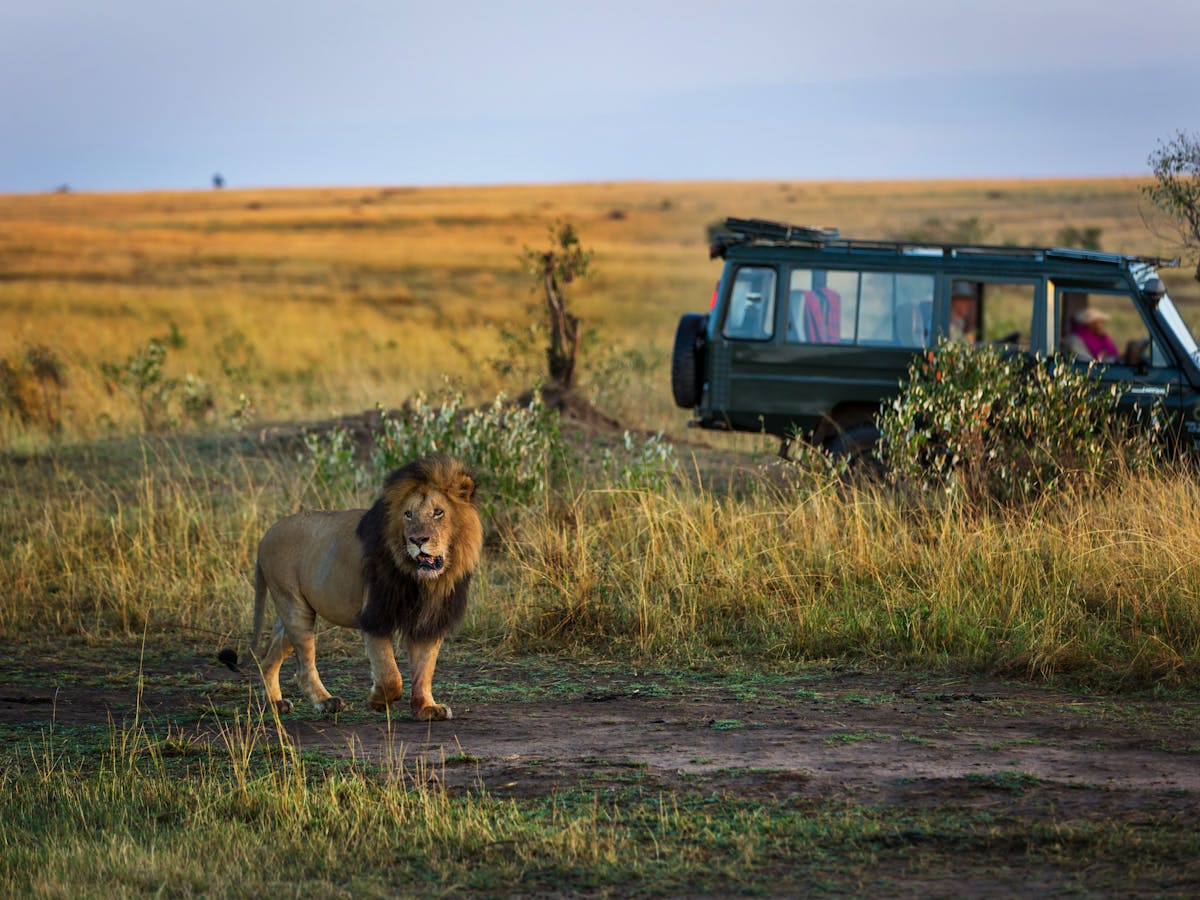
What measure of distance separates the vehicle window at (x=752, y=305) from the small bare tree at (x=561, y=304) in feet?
11.2

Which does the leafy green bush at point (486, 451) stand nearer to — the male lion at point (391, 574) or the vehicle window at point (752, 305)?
the vehicle window at point (752, 305)

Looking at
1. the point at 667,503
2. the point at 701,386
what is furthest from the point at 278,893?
the point at 701,386

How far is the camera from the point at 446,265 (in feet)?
180

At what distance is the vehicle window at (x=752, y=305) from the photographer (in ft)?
37.7

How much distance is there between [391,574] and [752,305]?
567cm

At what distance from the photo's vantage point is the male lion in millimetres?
6438

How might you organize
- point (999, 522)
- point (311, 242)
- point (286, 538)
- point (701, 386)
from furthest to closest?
point (311, 242) < point (701, 386) < point (999, 522) < point (286, 538)

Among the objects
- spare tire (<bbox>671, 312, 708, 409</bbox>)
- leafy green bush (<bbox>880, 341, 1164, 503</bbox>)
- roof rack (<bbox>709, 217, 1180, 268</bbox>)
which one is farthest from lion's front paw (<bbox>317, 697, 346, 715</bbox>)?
spare tire (<bbox>671, 312, 708, 409</bbox>)

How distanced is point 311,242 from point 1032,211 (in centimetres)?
3153

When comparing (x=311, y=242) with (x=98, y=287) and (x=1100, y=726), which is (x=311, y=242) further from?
(x=1100, y=726)

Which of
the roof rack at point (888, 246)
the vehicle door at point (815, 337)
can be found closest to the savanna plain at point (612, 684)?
the vehicle door at point (815, 337)

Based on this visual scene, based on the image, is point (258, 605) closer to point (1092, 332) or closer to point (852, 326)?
point (852, 326)

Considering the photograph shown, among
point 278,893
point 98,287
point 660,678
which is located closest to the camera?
point 278,893

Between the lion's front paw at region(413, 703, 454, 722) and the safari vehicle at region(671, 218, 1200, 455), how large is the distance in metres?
5.20
